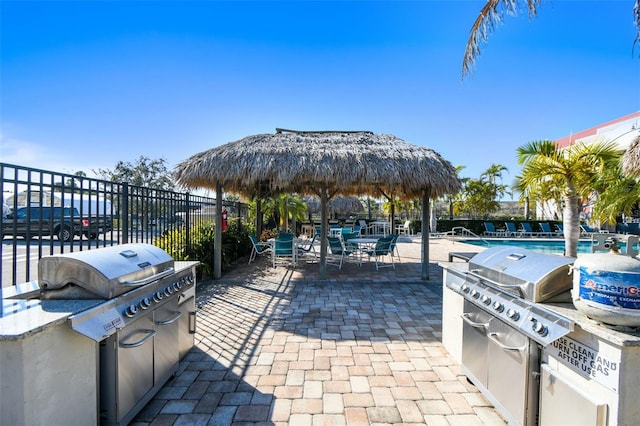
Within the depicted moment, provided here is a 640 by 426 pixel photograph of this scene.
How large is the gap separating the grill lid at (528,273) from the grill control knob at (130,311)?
264 cm

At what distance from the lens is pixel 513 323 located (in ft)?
6.58

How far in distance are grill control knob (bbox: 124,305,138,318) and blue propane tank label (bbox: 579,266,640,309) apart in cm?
279

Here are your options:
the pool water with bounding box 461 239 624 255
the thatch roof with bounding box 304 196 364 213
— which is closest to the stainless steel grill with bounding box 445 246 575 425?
the pool water with bounding box 461 239 624 255

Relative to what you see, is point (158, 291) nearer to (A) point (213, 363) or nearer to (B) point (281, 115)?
(A) point (213, 363)

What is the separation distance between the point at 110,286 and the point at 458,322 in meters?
3.15

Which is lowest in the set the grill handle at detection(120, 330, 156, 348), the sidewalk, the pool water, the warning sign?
the pool water

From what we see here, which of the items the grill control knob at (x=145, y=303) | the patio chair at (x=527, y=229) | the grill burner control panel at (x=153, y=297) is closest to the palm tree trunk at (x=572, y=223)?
the grill burner control panel at (x=153, y=297)

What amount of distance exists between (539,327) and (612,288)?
1.52ft

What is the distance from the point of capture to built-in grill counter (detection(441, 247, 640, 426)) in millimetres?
1437

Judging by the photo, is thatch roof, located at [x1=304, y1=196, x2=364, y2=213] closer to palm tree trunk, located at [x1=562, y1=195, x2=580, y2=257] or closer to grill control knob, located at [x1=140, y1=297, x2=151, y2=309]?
palm tree trunk, located at [x1=562, y1=195, x2=580, y2=257]

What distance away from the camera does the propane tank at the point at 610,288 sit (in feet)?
4.65

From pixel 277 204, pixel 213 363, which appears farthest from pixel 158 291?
pixel 277 204

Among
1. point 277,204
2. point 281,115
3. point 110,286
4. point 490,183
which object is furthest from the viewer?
point 490,183

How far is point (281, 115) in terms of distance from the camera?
11703 millimetres
